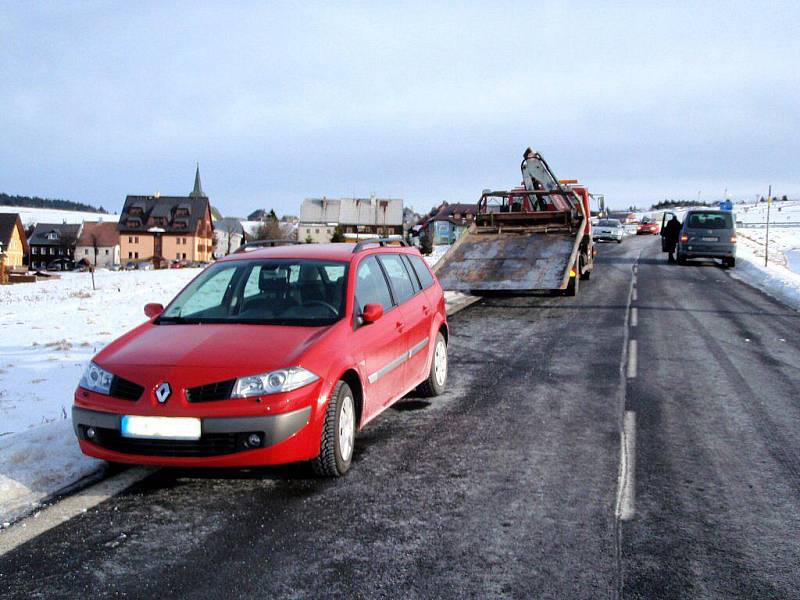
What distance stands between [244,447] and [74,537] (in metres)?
1.03

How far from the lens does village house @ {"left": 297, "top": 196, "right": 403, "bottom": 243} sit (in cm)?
10062

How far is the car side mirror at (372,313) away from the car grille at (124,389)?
1695 millimetres

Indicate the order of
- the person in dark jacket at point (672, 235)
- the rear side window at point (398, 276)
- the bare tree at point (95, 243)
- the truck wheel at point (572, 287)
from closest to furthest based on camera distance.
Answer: the rear side window at point (398, 276) < the truck wheel at point (572, 287) < the person in dark jacket at point (672, 235) < the bare tree at point (95, 243)

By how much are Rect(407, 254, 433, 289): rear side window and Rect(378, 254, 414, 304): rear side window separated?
35cm

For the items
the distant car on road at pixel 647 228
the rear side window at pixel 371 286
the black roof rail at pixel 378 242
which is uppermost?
the distant car on road at pixel 647 228

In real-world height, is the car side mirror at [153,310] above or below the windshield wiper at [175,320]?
above

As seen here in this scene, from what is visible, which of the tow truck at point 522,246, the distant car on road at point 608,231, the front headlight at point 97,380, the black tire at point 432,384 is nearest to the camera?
the front headlight at point 97,380

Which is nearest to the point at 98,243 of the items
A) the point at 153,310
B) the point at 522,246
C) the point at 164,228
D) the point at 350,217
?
the point at 164,228

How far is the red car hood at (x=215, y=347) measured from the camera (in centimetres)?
470

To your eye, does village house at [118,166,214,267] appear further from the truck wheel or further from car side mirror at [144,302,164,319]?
car side mirror at [144,302,164,319]

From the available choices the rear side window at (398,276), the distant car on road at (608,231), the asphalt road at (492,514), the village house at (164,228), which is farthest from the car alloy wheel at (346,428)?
the village house at (164,228)

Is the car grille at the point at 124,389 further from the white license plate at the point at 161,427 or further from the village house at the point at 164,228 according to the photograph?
the village house at the point at 164,228

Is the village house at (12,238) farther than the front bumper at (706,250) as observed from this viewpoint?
Yes

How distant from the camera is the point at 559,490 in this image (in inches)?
190
